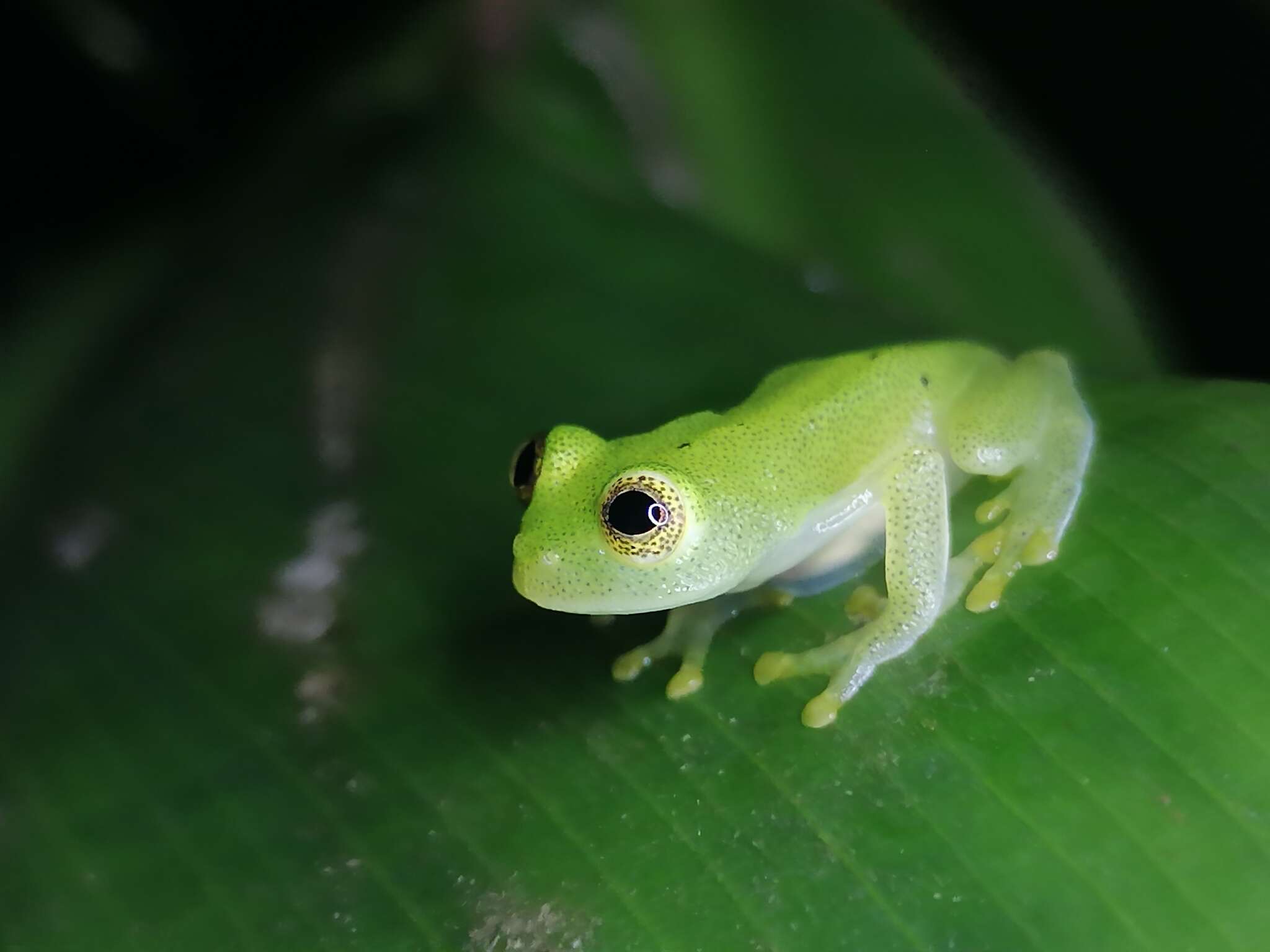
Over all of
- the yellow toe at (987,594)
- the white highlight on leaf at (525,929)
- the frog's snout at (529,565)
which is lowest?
the yellow toe at (987,594)

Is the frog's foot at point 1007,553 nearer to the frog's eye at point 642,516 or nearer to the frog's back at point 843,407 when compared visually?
the frog's back at point 843,407

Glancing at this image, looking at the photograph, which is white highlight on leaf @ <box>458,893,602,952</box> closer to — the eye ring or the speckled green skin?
the speckled green skin

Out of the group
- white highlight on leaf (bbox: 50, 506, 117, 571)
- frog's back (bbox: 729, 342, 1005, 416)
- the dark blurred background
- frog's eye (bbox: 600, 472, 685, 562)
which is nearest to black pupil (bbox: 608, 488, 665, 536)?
frog's eye (bbox: 600, 472, 685, 562)

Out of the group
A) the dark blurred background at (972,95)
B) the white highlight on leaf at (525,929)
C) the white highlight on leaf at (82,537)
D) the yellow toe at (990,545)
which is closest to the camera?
the white highlight on leaf at (525,929)

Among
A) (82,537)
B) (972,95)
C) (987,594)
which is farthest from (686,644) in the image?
(972,95)

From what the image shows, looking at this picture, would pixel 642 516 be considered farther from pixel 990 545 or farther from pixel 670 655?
pixel 990 545

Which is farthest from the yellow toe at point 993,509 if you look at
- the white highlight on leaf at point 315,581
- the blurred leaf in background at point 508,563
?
the white highlight on leaf at point 315,581
